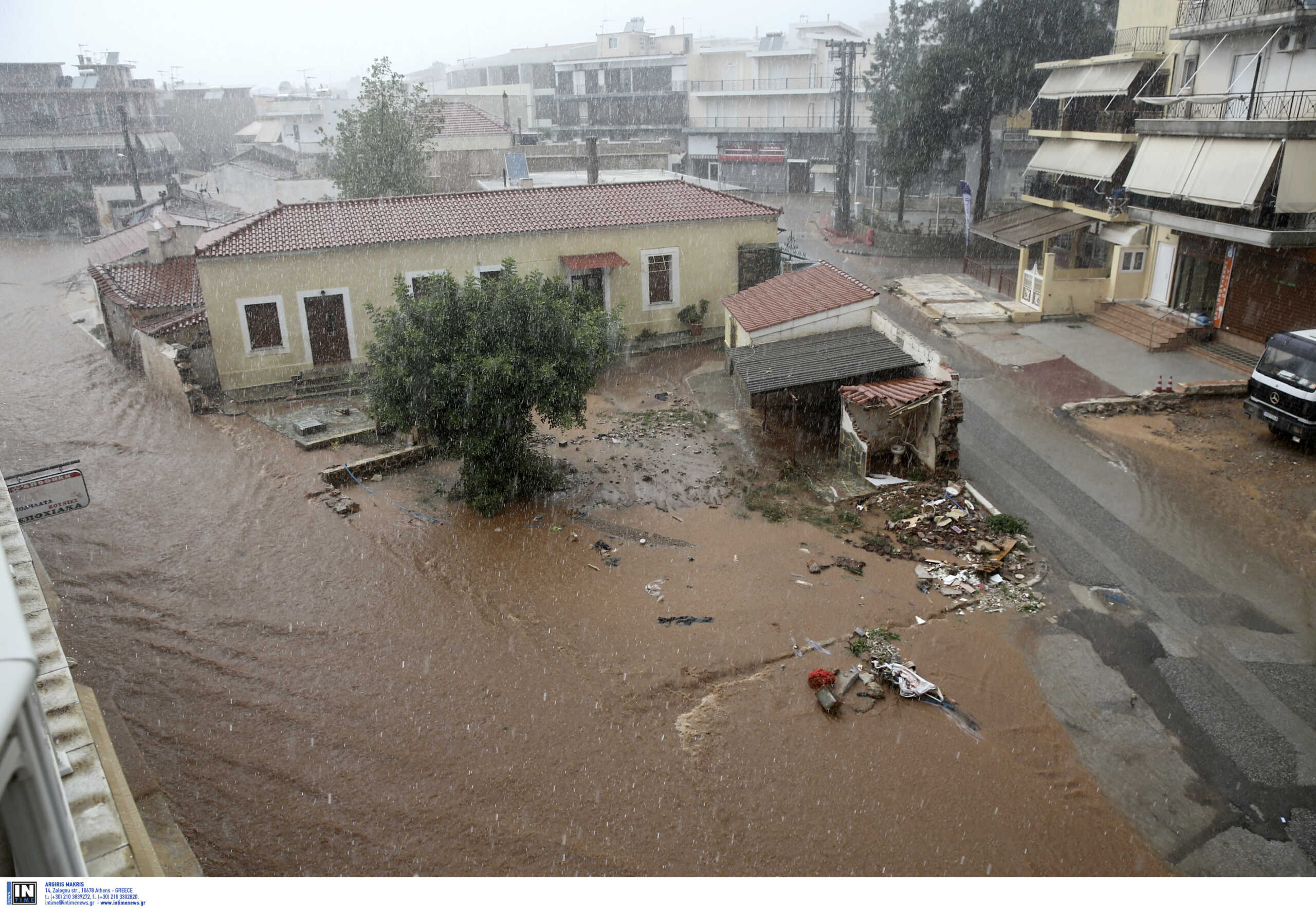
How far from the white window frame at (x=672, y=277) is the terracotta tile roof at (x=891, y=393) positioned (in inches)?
380

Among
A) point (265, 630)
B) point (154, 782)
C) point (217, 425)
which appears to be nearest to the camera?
point (154, 782)

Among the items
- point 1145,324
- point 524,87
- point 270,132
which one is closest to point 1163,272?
point 1145,324

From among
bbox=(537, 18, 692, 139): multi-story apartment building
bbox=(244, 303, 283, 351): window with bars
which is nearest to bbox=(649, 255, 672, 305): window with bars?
bbox=(244, 303, 283, 351): window with bars

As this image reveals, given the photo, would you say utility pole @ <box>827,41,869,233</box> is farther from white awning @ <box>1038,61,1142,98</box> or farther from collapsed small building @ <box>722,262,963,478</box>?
collapsed small building @ <box>722,262,963,478</box>

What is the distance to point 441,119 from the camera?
33.6 m

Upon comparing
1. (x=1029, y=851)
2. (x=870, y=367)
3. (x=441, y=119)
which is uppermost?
(x=441, y=119)

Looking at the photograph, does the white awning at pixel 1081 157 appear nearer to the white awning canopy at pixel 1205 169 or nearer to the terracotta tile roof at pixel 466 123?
the white awning canopy at pixel 1205 169

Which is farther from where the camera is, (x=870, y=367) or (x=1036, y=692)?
(x=870, y=367)

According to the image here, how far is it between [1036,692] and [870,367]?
317 inches

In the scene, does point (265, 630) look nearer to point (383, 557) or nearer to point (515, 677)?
point (383, 557)

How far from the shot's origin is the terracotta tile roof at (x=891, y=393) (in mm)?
14633

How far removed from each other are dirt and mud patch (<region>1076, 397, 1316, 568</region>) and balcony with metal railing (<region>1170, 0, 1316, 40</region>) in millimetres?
8028

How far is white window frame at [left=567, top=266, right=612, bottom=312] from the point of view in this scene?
22984 mm

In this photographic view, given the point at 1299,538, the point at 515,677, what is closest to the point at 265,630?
the point at 515,677
